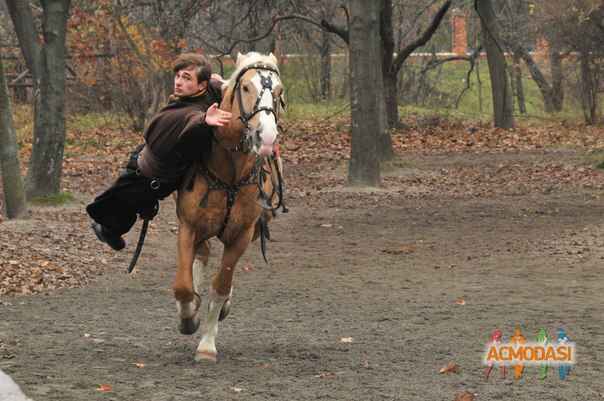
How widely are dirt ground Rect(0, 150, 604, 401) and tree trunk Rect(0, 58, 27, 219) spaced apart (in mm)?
666

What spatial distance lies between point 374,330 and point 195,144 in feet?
8.44

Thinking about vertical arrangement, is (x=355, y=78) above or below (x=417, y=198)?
above

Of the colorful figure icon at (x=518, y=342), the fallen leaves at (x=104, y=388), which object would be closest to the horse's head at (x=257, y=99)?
the fallen leaves at (x=104, y=388)

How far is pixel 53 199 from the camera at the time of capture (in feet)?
58.9

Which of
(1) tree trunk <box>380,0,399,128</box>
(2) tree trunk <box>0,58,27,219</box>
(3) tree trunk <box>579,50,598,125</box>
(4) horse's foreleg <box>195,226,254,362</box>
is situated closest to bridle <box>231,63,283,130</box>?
(4) horse's foreleg <box>195,226,254,362</box>

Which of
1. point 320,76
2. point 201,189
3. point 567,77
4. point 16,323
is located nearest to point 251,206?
point 201,189

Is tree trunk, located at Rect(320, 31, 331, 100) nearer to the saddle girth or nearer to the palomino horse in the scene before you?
the palomino horse

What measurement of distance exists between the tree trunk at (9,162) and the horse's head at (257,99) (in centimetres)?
732

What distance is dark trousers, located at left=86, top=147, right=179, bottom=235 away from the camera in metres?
8.49

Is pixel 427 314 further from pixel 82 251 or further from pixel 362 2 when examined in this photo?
pixel 362 2

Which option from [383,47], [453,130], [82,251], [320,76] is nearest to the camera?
[82,251]

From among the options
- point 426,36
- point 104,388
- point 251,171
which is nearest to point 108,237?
point 251,171

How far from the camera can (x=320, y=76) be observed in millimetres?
41750

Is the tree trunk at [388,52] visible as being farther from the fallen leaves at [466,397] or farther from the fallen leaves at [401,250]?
the fallen leaves at [466,397]
